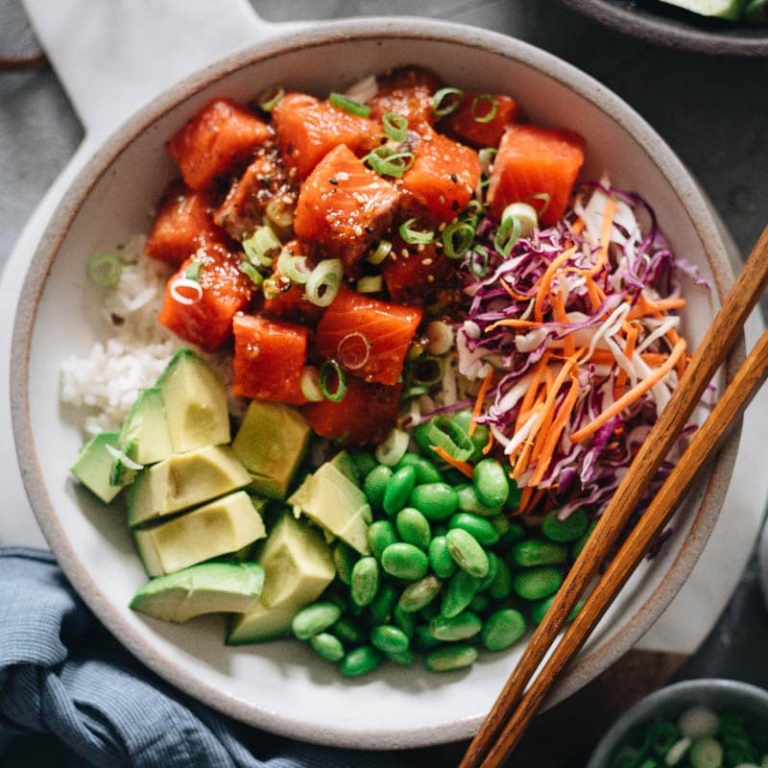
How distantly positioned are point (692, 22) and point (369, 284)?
112cm

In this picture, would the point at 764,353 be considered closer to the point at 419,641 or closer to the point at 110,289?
the point at 419,641

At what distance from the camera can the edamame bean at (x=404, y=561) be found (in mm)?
2176

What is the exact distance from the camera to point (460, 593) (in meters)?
2.21

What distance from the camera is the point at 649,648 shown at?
2.53m

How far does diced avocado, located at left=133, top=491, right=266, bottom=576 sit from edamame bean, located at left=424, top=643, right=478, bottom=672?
54cm

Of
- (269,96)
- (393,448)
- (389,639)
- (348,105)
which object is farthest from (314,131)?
(389,639)

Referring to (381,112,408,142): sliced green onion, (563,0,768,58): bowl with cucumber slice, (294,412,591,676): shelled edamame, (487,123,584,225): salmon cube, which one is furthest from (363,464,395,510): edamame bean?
(563,0,768,58): bowl with cucumber slice

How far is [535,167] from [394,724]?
1.43m

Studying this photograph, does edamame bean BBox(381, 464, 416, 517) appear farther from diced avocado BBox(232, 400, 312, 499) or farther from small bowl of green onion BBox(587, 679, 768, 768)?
small bowl of green onion BBox(587, 679, 768, 768)

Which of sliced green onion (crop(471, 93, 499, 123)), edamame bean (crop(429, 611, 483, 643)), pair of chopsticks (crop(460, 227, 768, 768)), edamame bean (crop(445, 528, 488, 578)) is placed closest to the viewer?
pair of chopsticks (crop(460, 227, 768, 768))

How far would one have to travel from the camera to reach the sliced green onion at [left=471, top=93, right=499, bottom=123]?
2352 mm

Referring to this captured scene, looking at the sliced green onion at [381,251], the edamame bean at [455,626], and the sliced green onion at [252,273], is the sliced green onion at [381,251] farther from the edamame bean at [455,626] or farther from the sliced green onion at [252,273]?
the edamame bean at [455,626]

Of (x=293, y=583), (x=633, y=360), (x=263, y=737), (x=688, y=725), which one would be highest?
(x=633, y=360)

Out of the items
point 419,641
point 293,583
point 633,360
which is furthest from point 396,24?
point 419,641
